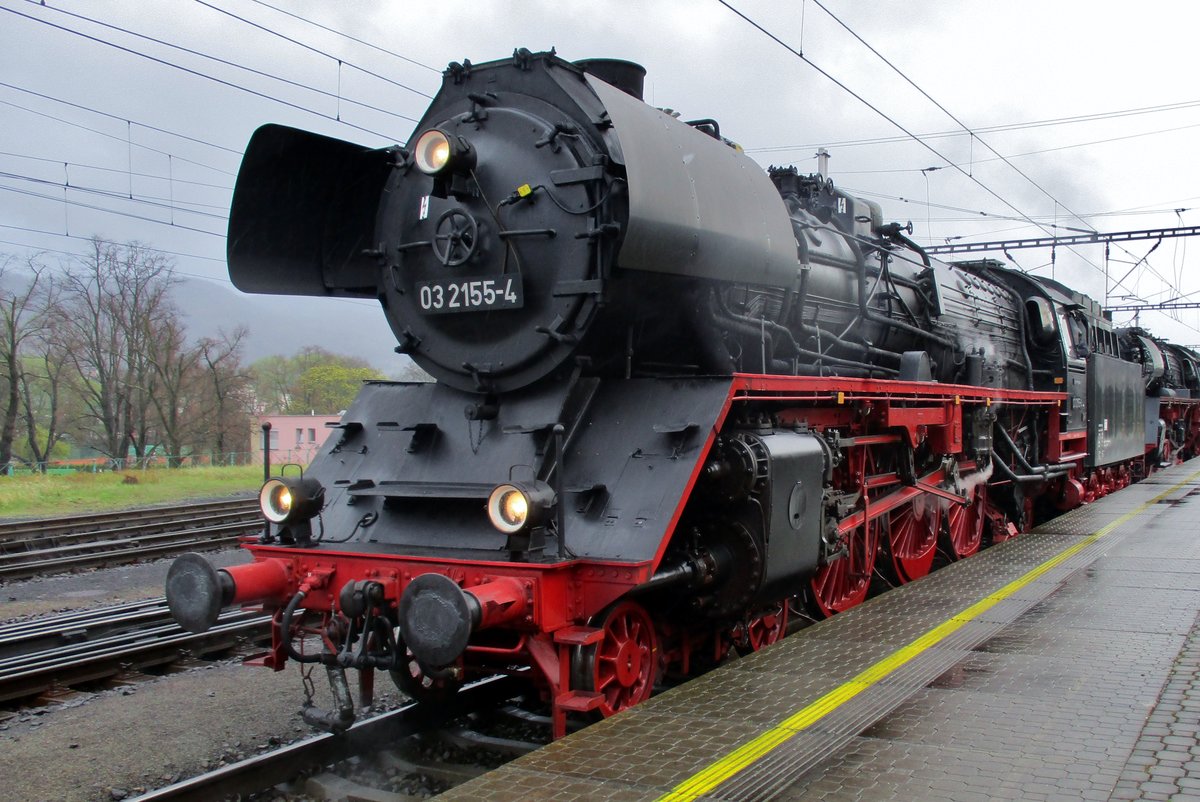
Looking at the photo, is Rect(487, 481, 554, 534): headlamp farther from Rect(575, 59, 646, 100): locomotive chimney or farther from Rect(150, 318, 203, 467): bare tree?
Rect(150, 318, 203, 467): bare tree

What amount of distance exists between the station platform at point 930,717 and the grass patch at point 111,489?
12.3 meters

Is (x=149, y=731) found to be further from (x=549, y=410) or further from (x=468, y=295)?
(x=468, y=295)

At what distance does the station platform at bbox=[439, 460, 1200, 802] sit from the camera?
3373mm

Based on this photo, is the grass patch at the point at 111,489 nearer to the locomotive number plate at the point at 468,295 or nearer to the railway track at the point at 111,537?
the railway track at the point at 111,537

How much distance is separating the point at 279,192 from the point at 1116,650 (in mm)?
5525

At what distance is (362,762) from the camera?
15.4ft

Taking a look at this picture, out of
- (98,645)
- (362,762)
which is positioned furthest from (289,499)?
(98,645)

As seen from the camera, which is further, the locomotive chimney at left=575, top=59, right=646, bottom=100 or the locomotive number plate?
the locomotive chimney at left=575, top=59, right=646, bottom=100

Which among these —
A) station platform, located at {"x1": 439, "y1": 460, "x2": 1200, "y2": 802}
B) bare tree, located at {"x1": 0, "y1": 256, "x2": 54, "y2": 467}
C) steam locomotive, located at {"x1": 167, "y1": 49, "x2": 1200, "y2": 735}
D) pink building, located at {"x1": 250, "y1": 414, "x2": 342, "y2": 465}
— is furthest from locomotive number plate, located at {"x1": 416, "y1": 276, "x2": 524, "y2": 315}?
pink building, located at {"x1": 250, "y1": 414, "x2": 342, "y2": 465}

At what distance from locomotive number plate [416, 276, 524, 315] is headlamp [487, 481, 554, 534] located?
1.17 m

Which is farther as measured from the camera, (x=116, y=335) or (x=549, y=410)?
(x=116, y=335)

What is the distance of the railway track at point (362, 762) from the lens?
426 cm

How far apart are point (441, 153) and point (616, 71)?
150 cm

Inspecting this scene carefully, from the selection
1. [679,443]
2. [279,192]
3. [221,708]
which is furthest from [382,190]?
[221,708]
